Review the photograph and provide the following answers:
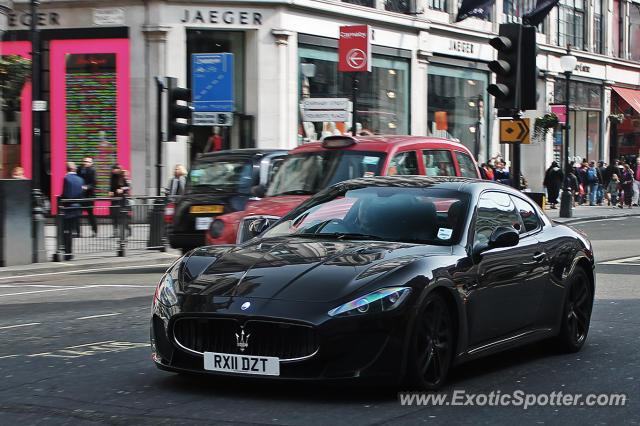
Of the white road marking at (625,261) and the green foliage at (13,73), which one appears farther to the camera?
the green foliage at (13,73)

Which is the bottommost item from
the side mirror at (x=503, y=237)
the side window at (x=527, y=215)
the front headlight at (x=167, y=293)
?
the front headlight at (x=167, y=293)

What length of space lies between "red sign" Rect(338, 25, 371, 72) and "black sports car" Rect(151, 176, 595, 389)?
1649 cm

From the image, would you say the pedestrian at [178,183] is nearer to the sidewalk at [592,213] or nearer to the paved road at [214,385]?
the sidewalk at [592,213]

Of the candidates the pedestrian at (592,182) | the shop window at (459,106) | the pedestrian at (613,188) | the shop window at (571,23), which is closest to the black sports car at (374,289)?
the shop window at (459,106)

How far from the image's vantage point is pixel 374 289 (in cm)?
613

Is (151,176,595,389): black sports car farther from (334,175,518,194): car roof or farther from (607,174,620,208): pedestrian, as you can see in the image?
(607,174,620,208): pedestrian

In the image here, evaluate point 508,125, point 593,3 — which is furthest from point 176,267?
point 593,3

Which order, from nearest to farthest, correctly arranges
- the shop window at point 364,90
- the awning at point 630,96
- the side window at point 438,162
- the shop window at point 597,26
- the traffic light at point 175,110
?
the side window at point 438,162 < the traffic light at point 175,110 < the shop window at point 364,90 < the shop window at point 597,26 < the awning at point 630,96

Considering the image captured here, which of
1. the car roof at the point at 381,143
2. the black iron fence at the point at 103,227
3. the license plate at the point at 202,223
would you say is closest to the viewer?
the car roof at the point at 381,143

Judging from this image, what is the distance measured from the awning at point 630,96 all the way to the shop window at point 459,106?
13.7 m

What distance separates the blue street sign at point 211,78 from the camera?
28.2 m

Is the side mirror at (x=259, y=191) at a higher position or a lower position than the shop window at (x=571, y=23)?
lower

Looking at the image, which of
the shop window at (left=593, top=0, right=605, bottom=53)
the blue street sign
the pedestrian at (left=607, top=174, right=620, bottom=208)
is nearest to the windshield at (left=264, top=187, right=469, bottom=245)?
the blue street sign

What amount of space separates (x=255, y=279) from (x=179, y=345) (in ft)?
1.94
